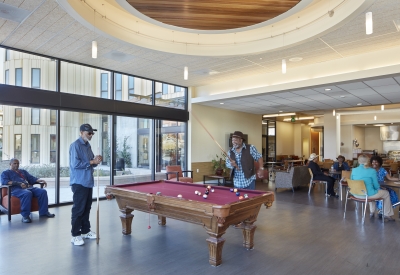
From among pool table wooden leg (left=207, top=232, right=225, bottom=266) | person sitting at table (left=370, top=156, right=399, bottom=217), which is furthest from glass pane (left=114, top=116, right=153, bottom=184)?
person sitting at table (left=370, top=156, right=399, bottom=217)

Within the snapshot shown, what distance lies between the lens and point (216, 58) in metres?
6.49

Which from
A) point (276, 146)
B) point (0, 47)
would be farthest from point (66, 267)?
point (276, 146)

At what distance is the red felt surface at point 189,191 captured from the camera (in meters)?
3.73

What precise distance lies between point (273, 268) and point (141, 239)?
6.52 ft

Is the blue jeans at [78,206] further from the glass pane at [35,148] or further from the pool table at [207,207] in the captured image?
the glass pane at [35,148]

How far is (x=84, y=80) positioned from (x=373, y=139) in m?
17.5

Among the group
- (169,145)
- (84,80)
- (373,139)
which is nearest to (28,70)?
(84,80)

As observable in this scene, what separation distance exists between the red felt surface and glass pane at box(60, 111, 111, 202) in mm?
2867

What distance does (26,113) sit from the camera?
6301mm

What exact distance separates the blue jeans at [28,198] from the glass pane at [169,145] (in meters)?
3.75

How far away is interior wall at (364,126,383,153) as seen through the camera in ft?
57.9

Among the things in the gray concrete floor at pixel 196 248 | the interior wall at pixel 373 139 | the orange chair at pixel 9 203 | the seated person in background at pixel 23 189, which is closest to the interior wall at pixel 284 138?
the interior wall at pixel 373 139

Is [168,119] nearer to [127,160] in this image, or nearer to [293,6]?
[127,160]

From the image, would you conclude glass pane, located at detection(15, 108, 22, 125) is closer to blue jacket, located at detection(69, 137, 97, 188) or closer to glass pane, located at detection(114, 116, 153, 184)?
glass pane, located at detection(114, 116, 153, 184)
